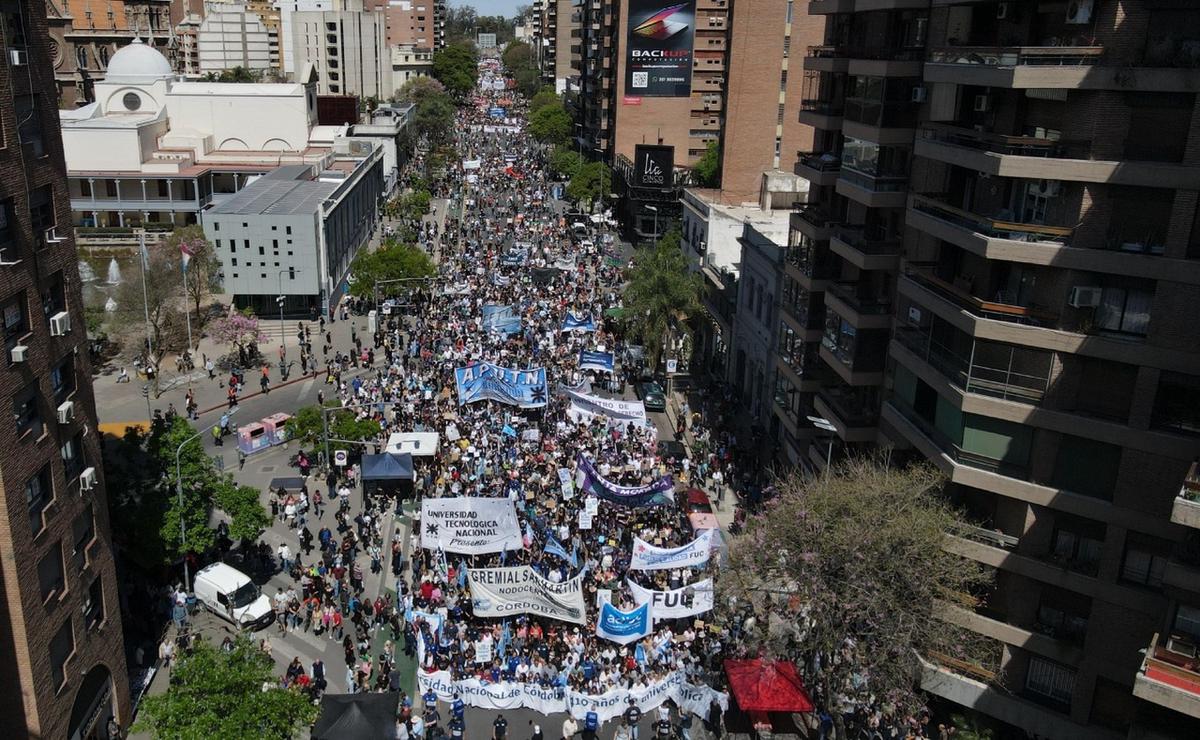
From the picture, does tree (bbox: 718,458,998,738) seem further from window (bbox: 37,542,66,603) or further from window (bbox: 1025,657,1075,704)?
window (bbox: 37,542,66,603)

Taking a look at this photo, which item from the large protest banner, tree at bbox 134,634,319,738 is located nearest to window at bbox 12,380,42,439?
tree at bbox 134,634,319,738

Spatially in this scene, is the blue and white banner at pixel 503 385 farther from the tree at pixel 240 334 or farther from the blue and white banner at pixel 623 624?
the blue and white banner at pixel 623 624

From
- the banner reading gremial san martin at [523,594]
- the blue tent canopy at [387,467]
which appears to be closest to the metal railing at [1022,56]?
the banner reading gremial san martin at [523,594]

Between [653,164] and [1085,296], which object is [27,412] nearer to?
[1085,296]

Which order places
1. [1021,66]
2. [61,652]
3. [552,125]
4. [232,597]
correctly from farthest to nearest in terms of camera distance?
[552,125]
[232,597]
[61,652]
[1021,66]

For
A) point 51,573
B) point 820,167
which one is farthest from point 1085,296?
point 51,573
